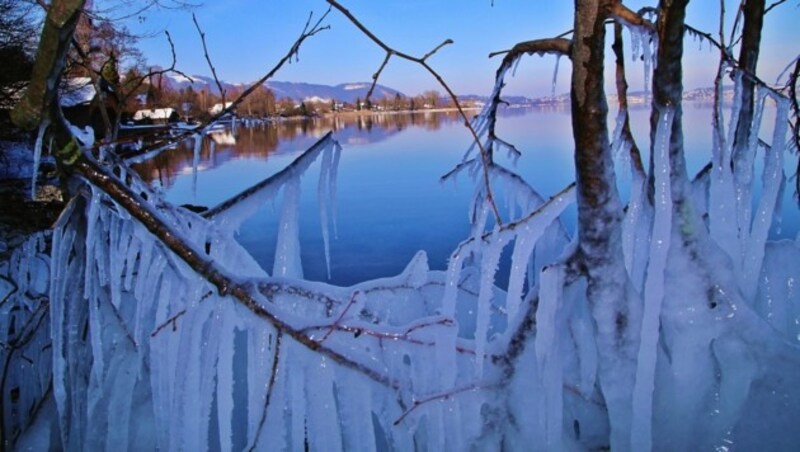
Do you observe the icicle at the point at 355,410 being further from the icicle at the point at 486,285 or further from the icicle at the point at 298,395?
the icicle at the point at 486,285

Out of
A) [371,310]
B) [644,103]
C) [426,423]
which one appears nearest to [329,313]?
[371,310]

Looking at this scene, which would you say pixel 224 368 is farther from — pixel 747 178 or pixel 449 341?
pixel 747 178

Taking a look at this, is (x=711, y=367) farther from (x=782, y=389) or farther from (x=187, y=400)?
(x=187, y=400)

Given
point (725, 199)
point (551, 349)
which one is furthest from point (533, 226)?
point (725, 199)

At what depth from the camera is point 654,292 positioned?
5.02 ft

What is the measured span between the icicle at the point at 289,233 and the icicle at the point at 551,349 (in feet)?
3.26

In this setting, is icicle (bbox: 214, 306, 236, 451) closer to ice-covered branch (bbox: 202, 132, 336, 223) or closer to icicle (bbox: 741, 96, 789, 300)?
ice-covered branch (bbox: 202, 132, 336, 223)

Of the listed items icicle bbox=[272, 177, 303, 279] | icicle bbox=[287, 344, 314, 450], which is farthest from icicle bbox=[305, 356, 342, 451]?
icicle bbox=[272, 177, 303, 279]

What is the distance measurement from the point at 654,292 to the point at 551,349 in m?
0.35

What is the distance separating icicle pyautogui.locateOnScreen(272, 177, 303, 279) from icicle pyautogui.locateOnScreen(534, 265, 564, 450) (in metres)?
0.99

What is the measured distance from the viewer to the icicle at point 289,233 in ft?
6.76

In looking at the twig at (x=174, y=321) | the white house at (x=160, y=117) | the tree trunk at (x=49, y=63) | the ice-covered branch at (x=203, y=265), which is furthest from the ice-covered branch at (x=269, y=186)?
the white house at (x=160, y=117)

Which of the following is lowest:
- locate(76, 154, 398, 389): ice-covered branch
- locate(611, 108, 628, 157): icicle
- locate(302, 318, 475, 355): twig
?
locate(302, 318, 475, 355): twig

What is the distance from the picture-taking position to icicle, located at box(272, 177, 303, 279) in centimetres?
206
